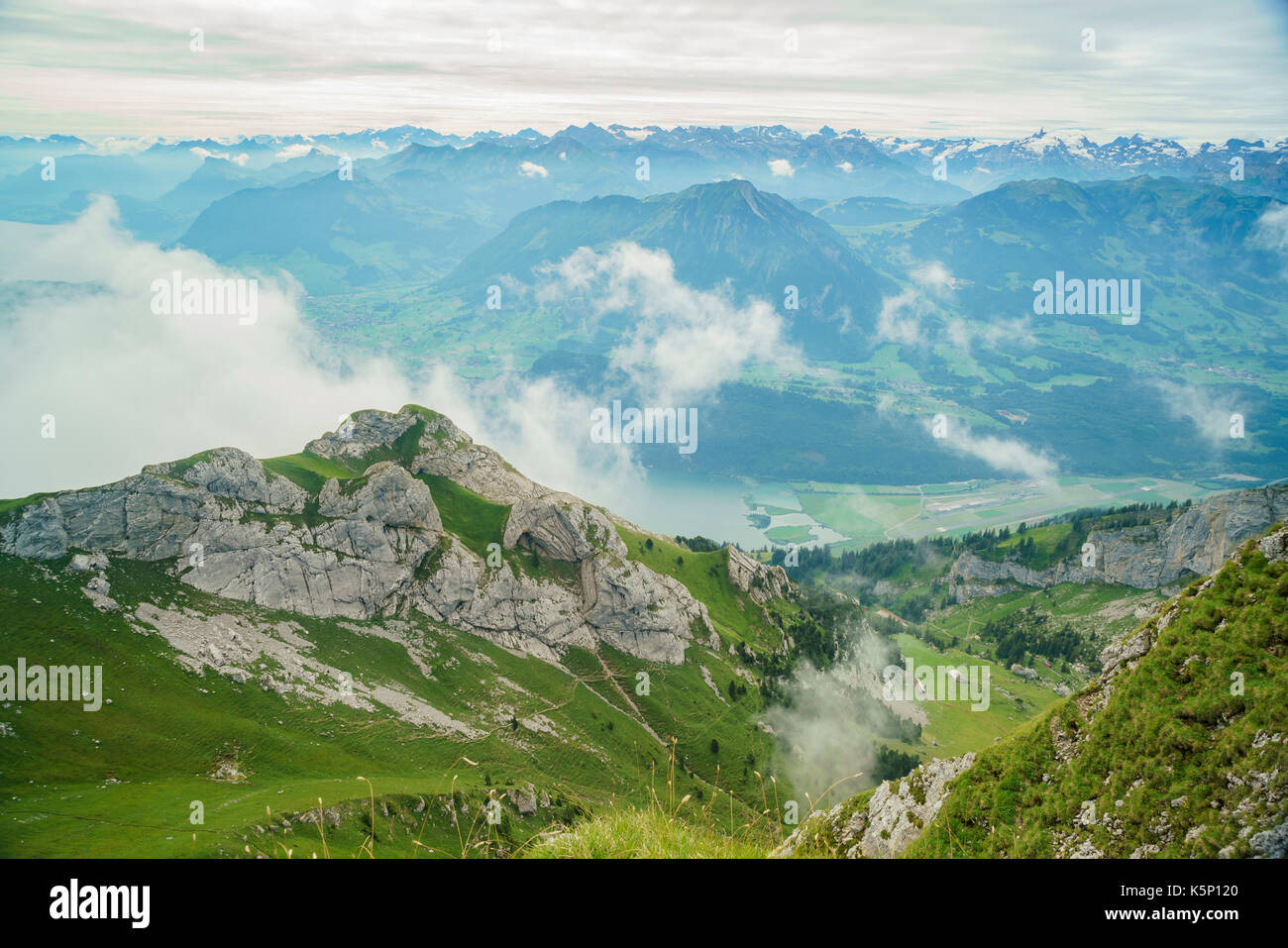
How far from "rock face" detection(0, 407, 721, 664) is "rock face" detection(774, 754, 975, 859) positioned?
87229 mm

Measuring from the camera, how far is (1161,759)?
1112 centimetres

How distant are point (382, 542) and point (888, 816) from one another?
96.0 metres

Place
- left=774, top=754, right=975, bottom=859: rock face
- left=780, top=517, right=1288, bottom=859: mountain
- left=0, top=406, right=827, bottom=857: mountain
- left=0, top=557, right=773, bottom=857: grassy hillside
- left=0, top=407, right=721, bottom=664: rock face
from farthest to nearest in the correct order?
left=0, top=407, right=721, bottom=664: rock face < left=0, top=406, right=827, bottom=857: mountain < left=0, top=557, right=773, bottom=857: grassy hillside < left=774, top=754, right=975, bottom=859: rock face < left=780, top=517, right=1288, bottom=859: mountain

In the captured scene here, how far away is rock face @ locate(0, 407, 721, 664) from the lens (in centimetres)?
8169

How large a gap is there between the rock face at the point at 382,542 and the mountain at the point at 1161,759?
91751 millimetres

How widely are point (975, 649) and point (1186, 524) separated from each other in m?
73.7

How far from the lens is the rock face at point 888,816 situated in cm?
1462

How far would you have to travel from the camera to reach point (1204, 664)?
12.1 metres

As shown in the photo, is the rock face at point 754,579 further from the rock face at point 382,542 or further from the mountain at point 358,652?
the rock face at point 382,542

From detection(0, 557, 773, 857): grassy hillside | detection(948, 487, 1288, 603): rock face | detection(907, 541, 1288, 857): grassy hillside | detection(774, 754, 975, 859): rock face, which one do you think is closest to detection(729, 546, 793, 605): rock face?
detection(0, 557, 773, 857): grassy hillside

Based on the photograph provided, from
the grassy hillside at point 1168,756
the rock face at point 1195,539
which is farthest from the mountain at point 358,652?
the rock face at point 1195,539

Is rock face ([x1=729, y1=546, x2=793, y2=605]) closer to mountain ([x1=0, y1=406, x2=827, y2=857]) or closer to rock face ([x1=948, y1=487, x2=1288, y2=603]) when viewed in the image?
mountain ([x1=0, y1=406, x2=827, y2=857])
